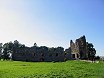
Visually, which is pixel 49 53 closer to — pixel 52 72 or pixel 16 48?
pixel 16 48

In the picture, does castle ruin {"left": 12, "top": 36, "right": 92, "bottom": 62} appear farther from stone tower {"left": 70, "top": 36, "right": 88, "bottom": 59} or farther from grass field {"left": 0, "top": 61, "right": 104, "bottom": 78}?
grass field {"left": 0, "top": 61, "right": 104, "bottom": 78}

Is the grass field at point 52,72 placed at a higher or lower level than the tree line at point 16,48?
lower

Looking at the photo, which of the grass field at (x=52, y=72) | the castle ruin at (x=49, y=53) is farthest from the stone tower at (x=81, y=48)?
the grass field at (x=52, y=72)

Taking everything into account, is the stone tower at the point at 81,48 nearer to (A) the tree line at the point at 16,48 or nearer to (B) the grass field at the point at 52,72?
(A) the tree line at the point at 16,48

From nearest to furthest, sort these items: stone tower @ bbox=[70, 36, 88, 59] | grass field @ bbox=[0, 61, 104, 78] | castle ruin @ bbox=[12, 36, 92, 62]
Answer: grass field @ bbox=[0, 61, 104, 78]
castle ruin @ bbox=[12, 36, 92, 62]
stone tower @ bbox=[70, 36, 88, 59]

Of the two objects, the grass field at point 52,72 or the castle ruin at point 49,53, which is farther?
the castle ruin at point 49,53

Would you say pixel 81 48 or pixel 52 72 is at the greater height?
pixel 81 48

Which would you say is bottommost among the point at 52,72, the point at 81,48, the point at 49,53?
the point at 52,72

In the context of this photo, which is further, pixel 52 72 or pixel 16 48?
pixel 16 48

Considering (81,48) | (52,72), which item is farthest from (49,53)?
(52,72)

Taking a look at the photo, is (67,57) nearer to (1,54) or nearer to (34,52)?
(34,52)

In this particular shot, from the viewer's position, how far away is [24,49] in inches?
3287

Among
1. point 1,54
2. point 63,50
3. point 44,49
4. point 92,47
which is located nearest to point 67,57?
point 63,50

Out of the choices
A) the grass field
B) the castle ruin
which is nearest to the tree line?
the castle ruin
